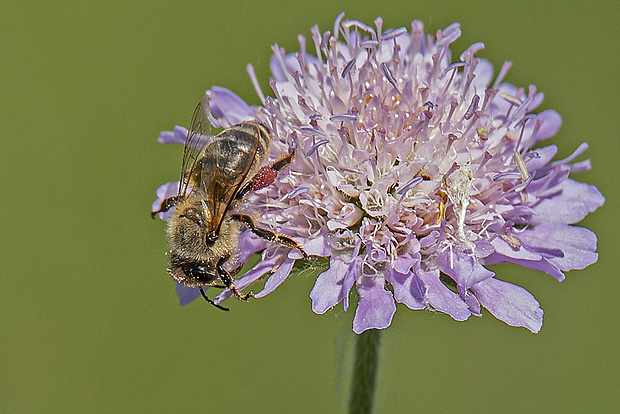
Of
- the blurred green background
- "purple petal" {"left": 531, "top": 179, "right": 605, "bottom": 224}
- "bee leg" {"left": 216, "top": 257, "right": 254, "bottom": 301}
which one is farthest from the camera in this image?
the blurred green background

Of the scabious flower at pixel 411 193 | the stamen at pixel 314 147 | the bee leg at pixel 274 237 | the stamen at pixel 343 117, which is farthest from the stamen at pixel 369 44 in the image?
the bee leg at pixel 274 237

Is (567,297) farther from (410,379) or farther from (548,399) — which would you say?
(410,379)

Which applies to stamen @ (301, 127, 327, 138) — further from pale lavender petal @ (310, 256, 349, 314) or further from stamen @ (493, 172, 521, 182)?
stamen @ (493, 172, 521, 182)

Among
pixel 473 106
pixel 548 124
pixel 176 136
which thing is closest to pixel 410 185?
pixel 473 106

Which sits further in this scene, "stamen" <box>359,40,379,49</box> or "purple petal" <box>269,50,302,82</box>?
"purple petal" <box>269,50,302,82</box>

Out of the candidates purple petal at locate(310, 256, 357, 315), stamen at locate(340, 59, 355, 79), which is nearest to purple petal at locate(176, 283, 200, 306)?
purple petal at locate(310, 256, 357, 315)

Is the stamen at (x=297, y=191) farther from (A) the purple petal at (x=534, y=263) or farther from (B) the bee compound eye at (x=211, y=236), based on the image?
(A) the purple petal at (x=534, y=263)

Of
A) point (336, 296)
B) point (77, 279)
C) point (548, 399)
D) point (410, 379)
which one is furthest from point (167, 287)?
point (336, 296)
